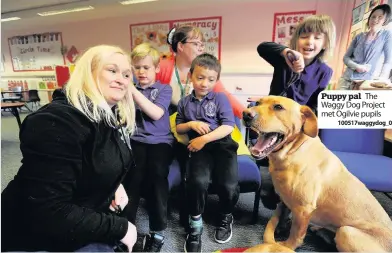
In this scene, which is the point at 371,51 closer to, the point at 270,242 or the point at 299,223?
the point at 299,223

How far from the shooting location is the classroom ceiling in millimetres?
795

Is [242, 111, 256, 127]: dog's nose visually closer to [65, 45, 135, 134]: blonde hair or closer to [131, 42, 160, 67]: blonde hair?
[65, 45, 135, 134]: blonde hair

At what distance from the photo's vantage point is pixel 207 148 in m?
1.01

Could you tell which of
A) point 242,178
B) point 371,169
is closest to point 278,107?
point 242,178

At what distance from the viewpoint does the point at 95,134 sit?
0.56 metres

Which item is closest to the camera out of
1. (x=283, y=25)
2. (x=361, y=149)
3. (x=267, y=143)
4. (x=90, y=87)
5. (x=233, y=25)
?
(x=90, y=87)

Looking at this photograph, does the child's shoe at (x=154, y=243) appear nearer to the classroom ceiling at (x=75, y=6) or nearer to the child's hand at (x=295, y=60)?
the child's hand at (x=295, y=60)

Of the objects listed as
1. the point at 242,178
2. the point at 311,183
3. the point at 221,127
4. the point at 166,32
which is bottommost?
the point at 242,178

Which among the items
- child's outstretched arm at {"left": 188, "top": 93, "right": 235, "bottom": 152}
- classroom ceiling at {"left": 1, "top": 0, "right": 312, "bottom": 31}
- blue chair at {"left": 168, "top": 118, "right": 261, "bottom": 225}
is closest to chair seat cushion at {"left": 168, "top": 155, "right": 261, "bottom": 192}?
blue chair at {"left": 168, "top": 118, "right": 261, "bottom": 225}

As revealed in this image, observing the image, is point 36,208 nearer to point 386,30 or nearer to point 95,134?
point 95,134

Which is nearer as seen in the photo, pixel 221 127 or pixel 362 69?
pixel 362 69

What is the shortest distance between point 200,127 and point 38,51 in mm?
929

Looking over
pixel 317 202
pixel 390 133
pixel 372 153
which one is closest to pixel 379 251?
pixel 317 202

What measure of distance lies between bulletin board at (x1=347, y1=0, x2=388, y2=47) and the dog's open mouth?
48cm
